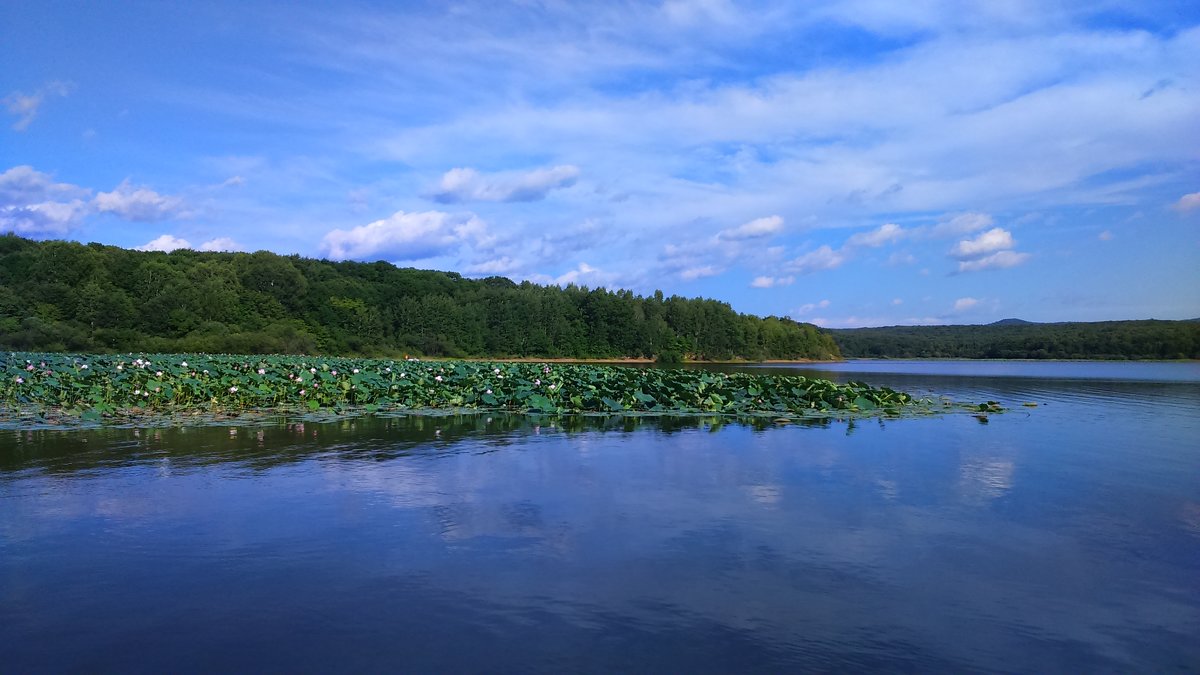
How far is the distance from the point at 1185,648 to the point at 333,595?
Answer: 5.28m

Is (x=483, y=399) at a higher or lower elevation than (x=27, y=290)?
lower

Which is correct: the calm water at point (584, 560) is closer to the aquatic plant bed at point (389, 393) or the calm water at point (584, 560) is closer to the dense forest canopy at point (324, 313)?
the aquatic plant bed at point (389, 393)

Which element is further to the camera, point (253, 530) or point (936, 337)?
point (936, 337)

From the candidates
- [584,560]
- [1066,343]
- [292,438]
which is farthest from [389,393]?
[1066,343]

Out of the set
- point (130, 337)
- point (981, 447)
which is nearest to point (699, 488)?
point (981, 447)

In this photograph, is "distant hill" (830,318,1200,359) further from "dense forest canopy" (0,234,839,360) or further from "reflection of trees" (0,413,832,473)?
"reflection of trees" (0,413,832,473)

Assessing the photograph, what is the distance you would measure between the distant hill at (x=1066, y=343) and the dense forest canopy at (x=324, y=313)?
21071mm

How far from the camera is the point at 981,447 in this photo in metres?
12.4

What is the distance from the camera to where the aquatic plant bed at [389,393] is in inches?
623

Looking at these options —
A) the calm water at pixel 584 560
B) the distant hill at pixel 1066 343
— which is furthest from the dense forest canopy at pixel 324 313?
the calm water at pixel 584 560

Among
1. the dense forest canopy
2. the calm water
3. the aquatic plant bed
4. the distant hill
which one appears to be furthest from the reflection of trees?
the distant hill

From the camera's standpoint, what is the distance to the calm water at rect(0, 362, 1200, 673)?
415cm

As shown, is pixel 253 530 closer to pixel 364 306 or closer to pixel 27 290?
pixel 27 290

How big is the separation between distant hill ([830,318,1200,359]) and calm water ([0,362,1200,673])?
316 feet
